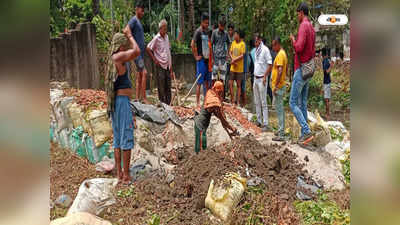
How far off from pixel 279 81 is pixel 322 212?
1.45m

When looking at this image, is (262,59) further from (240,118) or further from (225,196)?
(225,196)

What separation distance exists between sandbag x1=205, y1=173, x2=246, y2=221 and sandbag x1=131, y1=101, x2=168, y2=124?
3.17 ft

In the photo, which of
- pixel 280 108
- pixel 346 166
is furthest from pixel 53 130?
pixel 346 166

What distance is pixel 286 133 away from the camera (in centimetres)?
508

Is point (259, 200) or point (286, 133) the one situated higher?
point (286, 133)

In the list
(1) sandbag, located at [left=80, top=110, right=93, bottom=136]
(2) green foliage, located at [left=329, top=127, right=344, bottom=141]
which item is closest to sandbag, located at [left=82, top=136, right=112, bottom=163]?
(1) sandbag, located at [left=80, top=110, right=93, bottom=136]

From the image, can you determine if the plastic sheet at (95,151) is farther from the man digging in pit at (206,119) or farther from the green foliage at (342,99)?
the green foliage at (342,99)

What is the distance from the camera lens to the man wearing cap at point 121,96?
4715 mm

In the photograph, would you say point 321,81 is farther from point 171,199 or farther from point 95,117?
point 95,117

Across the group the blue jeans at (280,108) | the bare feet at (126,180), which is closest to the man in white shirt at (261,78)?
the blue jeans at (280,108)
